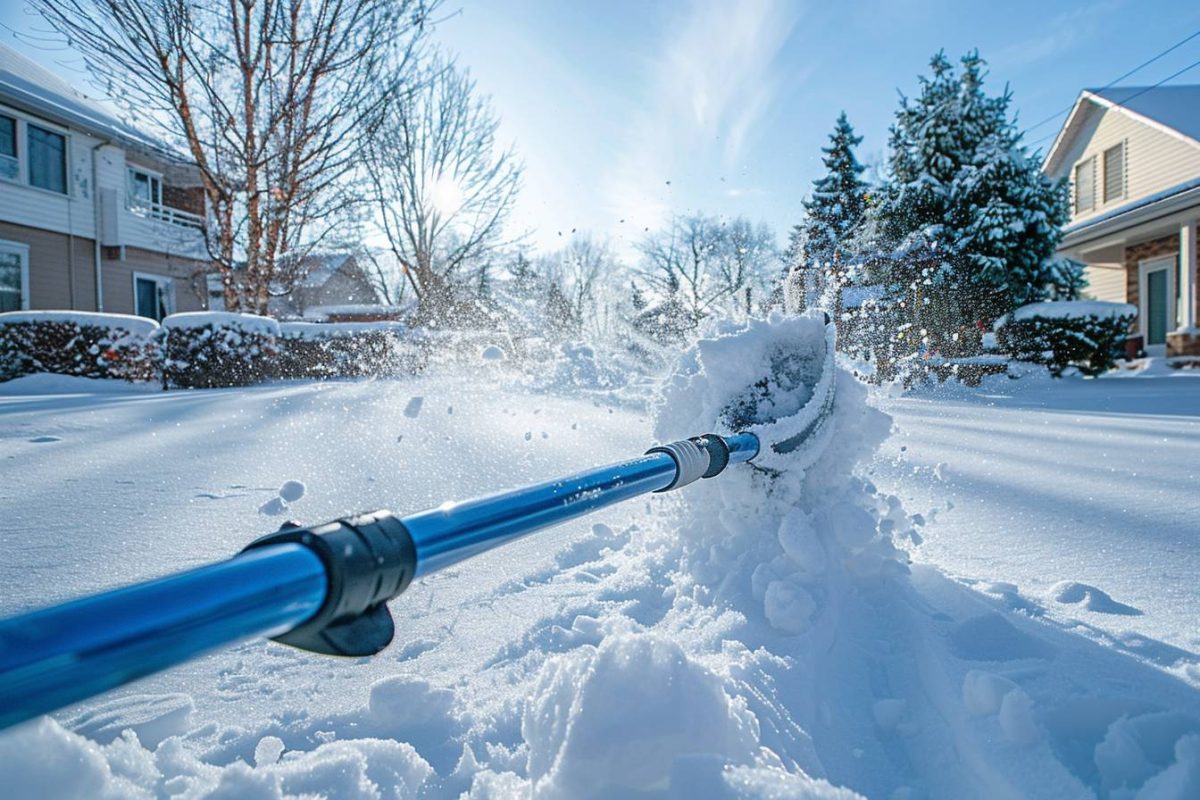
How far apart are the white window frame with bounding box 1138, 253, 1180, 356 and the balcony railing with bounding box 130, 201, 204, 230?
2271 cm

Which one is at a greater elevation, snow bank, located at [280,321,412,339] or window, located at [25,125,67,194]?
window, located at [25,125,67,194]

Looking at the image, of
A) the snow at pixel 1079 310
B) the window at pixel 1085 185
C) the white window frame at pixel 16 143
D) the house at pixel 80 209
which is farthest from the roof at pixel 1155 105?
the white window frame at pixel 16 143

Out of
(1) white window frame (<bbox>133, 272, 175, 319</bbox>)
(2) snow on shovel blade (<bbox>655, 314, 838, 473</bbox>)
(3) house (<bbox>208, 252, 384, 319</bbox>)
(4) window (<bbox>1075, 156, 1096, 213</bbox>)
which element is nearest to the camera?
(2) snow on shovel blade (<bbox>655, 314, 838, 473</bbox>)

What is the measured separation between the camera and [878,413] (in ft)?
5.40

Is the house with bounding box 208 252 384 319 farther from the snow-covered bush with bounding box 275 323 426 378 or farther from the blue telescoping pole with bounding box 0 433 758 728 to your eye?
the blue telescoping pole with bounding box 0 433 758 728

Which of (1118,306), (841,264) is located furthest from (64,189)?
(1118,306)

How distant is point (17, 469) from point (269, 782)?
7.54 ft

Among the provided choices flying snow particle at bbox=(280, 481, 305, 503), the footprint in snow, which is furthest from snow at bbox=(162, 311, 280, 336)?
the footprint in snow

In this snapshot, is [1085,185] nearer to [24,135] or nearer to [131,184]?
[131,184]

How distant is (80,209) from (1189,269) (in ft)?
77.5

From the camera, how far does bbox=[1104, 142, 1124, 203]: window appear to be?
1562 centimetres

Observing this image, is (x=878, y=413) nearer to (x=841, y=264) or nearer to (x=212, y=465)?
(x=212, y=465)

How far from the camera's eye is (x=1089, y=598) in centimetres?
132

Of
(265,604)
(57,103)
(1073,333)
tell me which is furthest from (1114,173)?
(57,103)
